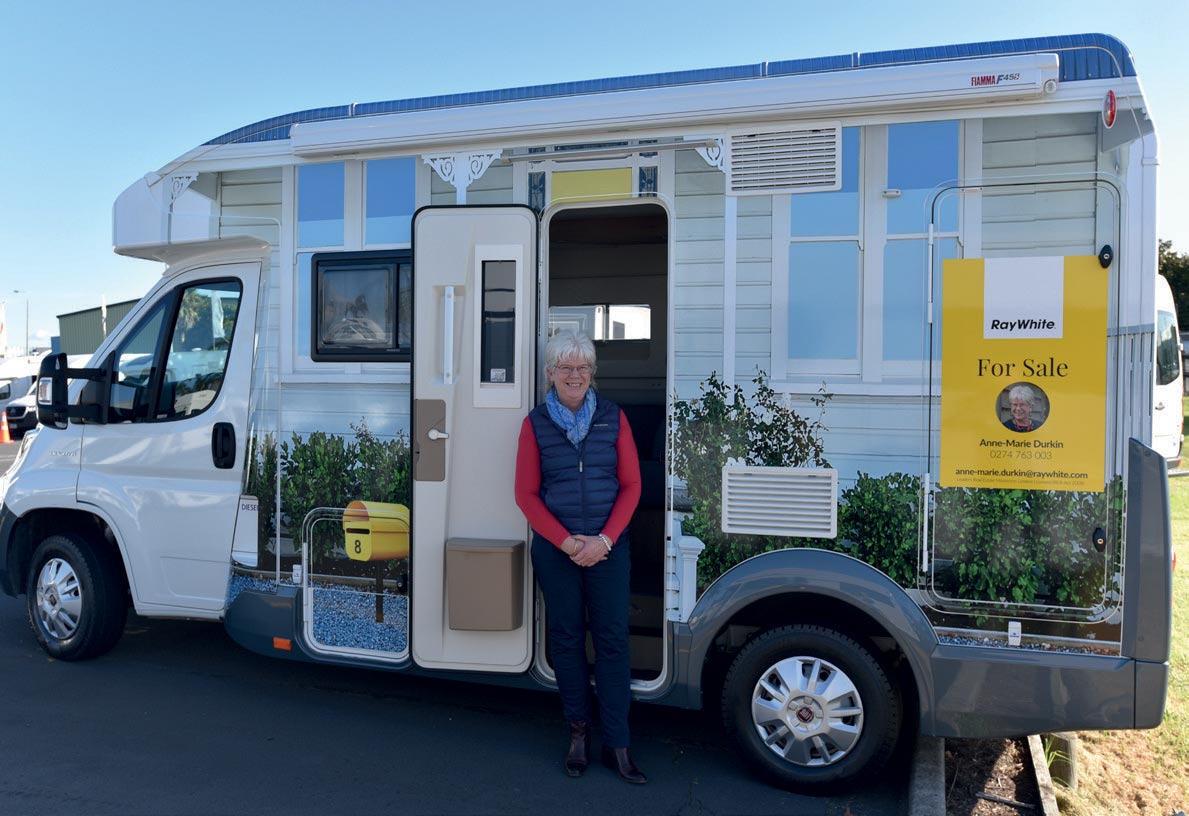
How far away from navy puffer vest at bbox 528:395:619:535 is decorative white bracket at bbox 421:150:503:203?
998 millimetres

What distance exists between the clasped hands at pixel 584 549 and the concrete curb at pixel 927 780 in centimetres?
141

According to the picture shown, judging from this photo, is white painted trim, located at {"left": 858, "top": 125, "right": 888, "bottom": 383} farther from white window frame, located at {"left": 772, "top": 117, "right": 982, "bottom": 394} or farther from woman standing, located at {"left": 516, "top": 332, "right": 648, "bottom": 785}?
woman standing, located at {"left": 516, "top": 332, "right": 648, "bottom": 785}

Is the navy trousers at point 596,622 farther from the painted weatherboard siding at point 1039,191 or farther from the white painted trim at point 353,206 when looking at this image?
the painted weatherboard siding at point 1039,191

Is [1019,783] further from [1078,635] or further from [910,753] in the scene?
[1078,635]

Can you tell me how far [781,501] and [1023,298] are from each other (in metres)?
1.09

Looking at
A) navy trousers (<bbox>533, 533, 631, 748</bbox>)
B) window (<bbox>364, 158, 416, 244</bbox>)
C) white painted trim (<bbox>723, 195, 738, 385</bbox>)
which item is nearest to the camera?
white painted trim (<bbox>723, 195, 738, 385</bbox>)

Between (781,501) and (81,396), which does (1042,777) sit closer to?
(781,501)

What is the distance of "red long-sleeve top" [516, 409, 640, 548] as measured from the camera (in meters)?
3.53

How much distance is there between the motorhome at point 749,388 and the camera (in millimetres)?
3148

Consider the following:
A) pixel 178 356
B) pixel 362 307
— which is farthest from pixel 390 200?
pixel 178 356

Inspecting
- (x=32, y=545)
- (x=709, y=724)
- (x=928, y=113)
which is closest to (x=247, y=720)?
(x=32, y=545)

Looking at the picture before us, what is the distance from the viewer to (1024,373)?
3182 mm

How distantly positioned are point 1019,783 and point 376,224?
3.43m

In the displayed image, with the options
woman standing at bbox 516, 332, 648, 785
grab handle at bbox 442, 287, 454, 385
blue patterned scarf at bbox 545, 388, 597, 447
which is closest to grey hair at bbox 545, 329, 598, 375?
woman standing at bbox 516, 332, 648, 785
